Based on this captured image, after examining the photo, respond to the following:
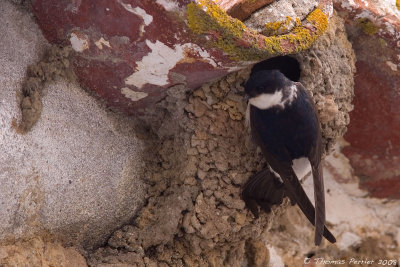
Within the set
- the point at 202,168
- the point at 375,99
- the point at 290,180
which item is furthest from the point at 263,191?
the point at 375,99

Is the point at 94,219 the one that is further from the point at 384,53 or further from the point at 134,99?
the point at 384,53

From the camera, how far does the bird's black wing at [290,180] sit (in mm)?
2289

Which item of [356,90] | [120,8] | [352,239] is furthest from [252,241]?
[120,8]

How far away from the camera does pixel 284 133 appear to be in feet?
7.79

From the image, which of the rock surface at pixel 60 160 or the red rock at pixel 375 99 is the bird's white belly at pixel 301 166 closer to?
the red rock at pixel 375 99

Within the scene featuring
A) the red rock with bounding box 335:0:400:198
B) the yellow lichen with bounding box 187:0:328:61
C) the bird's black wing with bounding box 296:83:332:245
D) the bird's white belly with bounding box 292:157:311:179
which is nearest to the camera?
the yellow lichen with bounding box 187:0:328:61

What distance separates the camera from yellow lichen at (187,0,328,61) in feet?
6.13

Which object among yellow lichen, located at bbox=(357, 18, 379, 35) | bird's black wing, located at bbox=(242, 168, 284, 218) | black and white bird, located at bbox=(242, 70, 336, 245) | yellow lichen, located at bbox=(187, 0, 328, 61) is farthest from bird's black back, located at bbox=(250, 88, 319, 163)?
yellow lichen, located at bbox=(357, 18, 379, 35)

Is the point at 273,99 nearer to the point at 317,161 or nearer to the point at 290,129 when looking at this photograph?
the point at 290,129

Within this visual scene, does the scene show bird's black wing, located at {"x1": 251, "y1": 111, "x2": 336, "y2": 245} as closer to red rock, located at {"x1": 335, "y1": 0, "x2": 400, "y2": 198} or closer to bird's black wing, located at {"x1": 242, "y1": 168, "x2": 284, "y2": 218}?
bird's black wing, located at {"x1": 242, "y1": 168, "x2": 284, "y2": 218}

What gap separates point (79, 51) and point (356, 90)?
3.76ft

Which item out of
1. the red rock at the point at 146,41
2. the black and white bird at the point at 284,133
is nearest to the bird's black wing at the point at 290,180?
the black and white bird at the point at 284,133

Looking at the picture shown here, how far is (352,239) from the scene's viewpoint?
299 centimetres

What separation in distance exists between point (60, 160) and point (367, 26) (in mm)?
1220
